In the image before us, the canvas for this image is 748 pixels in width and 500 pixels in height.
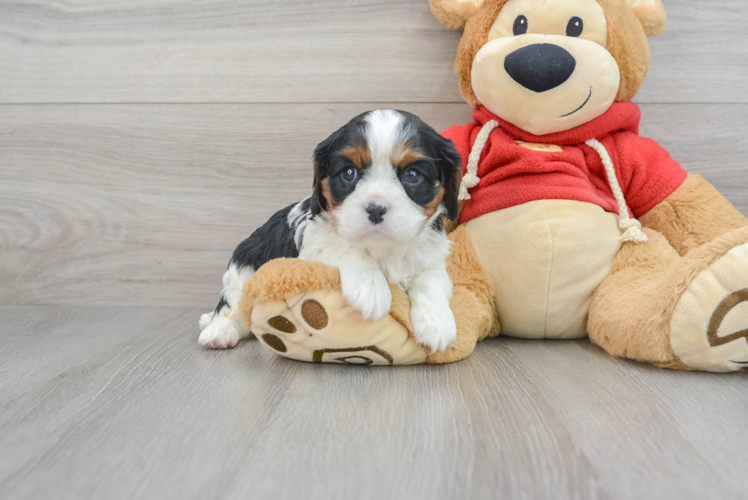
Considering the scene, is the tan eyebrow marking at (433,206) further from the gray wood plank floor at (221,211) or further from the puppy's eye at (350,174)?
the gray wood plank floor at (221,211)

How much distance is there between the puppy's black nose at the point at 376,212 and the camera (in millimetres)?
1180

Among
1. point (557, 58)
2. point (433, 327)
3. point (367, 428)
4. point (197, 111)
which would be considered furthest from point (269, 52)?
point (367, 428)

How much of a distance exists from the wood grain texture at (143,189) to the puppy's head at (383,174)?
0.71 meters

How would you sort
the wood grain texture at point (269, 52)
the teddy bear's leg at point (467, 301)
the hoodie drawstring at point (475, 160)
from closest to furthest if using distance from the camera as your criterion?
the teddy bear's leg at point (467, 301)
the hoodie drawstring at point (475, 160)
the wood grain texture at point (269, 52)

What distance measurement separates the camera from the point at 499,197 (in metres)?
1.59

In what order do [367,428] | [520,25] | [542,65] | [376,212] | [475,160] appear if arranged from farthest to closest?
1. [475,160]
2. [520,25]
3. [542,65]
4. [376,212]
5. [367,428]

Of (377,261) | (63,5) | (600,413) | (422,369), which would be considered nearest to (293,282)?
(377,261)

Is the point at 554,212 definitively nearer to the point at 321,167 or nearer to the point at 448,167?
the point at 448,167

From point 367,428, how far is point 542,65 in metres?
1.04

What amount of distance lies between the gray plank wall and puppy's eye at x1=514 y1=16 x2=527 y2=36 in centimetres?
44

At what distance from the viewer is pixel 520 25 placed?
1.54 meters

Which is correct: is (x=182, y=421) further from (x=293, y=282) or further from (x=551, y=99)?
(x=551, y=99)

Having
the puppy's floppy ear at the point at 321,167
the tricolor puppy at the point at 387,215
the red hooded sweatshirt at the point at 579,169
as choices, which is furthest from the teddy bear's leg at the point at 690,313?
the puppy's floppy ear at the point at 321,167

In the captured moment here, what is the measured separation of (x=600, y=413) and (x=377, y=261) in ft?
2.09
